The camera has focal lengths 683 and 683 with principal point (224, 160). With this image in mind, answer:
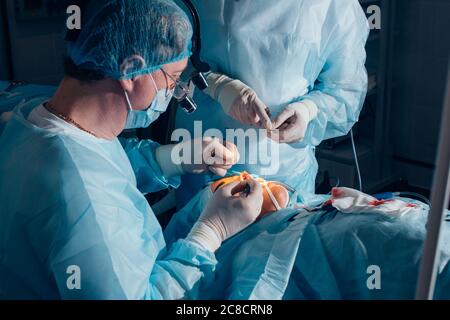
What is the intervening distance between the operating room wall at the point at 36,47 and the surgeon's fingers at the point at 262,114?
1096 mm

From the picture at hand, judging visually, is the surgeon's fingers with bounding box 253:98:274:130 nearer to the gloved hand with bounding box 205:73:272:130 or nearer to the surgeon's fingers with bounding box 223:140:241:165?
the gloved hand with bounding box 205:73:272:130

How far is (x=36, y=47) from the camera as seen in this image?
8.46 feet

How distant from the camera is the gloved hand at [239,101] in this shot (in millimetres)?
1865

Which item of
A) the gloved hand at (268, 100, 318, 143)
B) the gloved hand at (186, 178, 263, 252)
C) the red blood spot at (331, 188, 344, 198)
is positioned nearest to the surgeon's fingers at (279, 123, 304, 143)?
the gloved hand at (268, 100, 318, 143)

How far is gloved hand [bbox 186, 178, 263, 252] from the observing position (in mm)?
1481

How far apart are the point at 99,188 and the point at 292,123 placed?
0.80 metres

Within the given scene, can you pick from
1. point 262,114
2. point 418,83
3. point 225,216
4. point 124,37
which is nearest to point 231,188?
point 225,216

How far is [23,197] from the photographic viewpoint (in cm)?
126

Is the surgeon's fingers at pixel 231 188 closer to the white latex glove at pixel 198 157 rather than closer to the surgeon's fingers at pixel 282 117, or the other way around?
the white latex glove at pixel 198 157

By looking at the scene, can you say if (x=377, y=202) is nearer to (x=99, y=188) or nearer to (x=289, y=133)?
(x=289, y=133)
